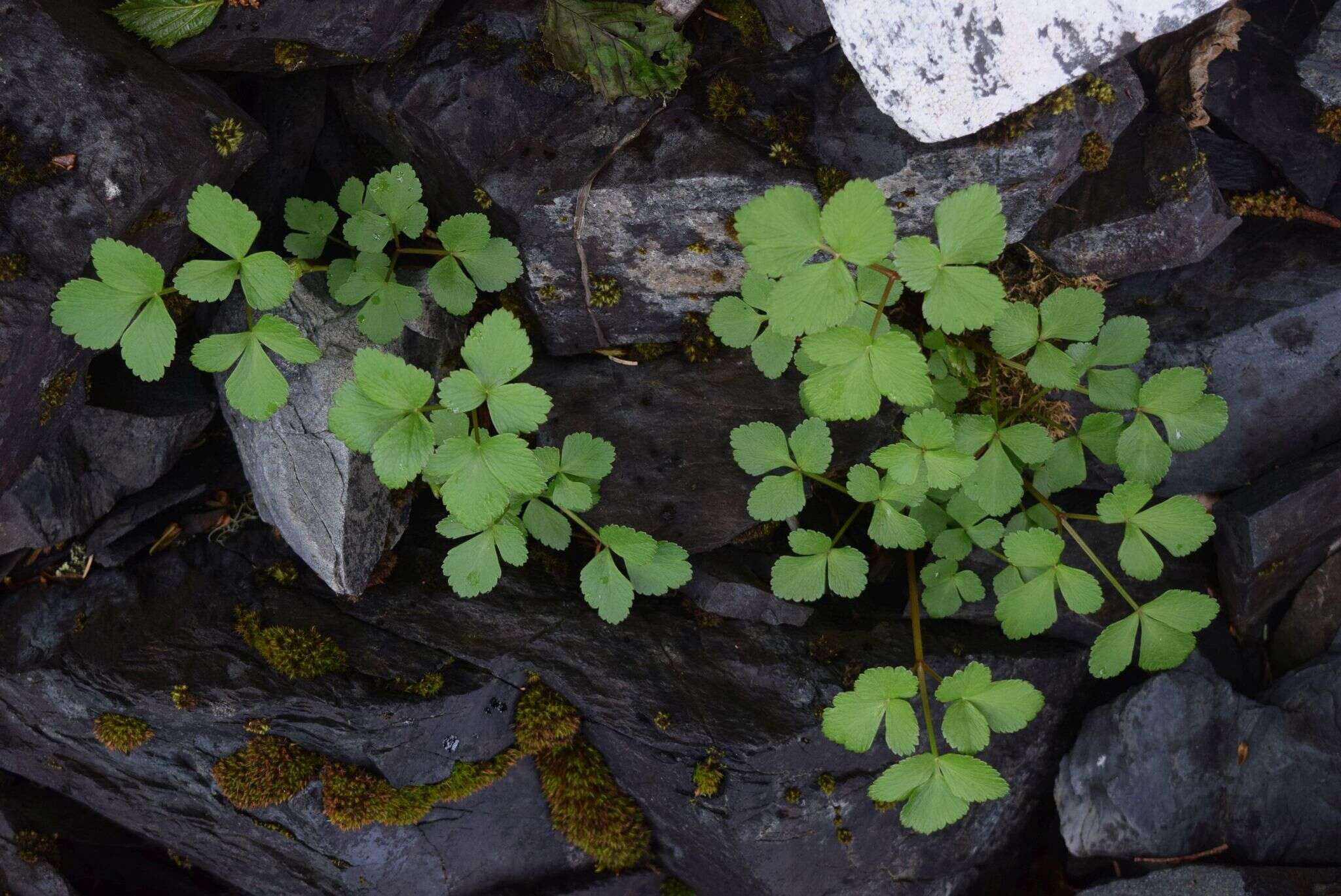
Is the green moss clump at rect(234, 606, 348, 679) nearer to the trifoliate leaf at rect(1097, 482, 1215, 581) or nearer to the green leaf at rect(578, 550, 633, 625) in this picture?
the green leaf at rect(578, 550, 633, 625)

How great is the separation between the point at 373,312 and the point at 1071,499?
144 inches

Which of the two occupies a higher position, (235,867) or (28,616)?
(28,616)

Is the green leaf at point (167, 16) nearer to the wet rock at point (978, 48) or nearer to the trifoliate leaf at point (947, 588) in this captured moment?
the wet rock at point (978, 48)

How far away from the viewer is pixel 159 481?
453 cm

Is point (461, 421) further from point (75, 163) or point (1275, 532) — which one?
point (1275, 532)

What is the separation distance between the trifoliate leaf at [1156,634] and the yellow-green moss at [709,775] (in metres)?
1.72

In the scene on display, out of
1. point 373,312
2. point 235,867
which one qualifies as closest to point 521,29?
point 373,312

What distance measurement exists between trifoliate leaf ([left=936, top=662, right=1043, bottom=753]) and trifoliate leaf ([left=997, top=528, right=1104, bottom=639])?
1.07ft

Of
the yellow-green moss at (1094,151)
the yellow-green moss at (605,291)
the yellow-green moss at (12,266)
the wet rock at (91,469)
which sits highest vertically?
the yellow-green moss at (12,266)

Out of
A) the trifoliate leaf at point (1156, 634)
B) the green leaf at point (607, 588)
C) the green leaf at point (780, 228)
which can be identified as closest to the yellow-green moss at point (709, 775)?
the green leaf at point (607, 588)

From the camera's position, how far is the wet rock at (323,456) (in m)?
4.07

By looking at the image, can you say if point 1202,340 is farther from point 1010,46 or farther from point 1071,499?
point 1010,46

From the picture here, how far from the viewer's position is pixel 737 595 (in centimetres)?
436

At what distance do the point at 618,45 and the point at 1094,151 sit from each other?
208cm
